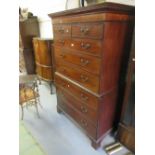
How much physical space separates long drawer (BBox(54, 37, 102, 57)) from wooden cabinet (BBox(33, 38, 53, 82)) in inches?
38.2

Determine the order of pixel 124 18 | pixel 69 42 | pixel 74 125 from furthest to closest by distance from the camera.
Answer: pixel 74 125 < pixel 69 42 < pixel 124 18

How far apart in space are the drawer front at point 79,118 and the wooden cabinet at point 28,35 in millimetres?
2033

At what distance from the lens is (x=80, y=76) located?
156 centimetres

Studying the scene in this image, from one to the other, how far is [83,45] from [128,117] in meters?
0.96

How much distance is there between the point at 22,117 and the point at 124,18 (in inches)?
77.9

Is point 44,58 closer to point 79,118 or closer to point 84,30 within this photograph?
point 79,118

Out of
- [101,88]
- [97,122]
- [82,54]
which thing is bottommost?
[97,122]

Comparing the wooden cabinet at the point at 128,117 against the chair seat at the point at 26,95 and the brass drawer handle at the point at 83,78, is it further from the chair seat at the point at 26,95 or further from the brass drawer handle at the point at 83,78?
the chair seat at the point at 26,95

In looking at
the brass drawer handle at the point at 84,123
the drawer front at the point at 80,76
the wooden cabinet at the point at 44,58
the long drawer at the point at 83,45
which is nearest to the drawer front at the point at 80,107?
the brass drawer handle at the point at 84,123

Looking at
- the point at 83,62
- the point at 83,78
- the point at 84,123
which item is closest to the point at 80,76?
the point at 83,78

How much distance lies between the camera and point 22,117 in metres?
2.23

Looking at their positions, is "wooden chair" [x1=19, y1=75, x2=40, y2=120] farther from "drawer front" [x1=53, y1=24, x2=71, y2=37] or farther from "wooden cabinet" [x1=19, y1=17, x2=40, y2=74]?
"wooden cabinet" [x1=19, y1=17, x2=40, y2=74]
